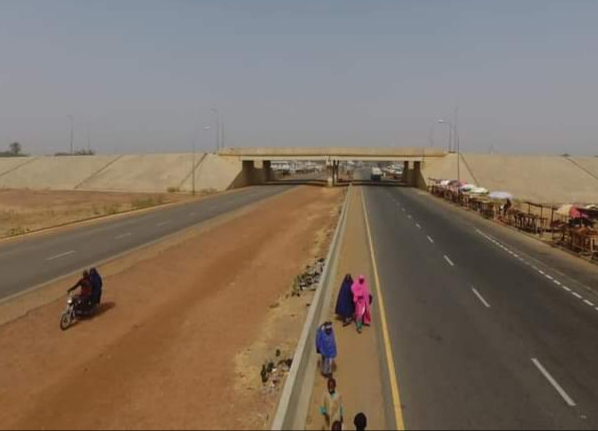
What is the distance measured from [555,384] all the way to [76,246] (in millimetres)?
25405

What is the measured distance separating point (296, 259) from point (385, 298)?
36.2ft

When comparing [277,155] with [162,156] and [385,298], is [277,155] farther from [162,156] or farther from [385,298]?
[385,298]

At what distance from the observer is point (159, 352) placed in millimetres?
13773

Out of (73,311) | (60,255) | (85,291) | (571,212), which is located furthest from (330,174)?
(73,311)

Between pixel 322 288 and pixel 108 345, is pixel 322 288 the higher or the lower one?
the higher one

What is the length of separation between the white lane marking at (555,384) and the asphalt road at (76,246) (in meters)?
17.1

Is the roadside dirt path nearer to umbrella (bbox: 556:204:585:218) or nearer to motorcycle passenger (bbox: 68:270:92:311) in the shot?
motorcycle passenger (bbox: 68:270:92:311)

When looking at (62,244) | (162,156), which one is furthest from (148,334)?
(162,156)

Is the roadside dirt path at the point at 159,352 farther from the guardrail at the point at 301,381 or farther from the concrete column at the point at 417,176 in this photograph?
the concrete column at the point at 417,176

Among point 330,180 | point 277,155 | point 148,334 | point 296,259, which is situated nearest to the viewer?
point 148,334

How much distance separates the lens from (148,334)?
15258mm

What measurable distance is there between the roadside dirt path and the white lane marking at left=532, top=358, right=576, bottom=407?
219 inches

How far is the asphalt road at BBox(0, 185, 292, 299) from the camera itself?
21.8m

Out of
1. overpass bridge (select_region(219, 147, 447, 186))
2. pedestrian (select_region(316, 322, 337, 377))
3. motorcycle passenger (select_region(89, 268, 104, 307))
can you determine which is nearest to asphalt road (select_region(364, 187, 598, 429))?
pedestrian (select_region(316, 322, 337, 377))
